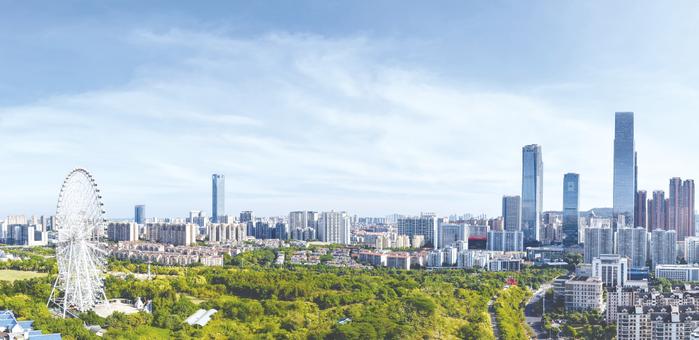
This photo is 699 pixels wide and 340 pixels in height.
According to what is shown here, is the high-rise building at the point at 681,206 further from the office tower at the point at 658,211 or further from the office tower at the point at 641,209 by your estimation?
the office tower at the point at 641,209

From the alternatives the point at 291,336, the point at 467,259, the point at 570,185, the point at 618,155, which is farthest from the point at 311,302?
the point at 570,185

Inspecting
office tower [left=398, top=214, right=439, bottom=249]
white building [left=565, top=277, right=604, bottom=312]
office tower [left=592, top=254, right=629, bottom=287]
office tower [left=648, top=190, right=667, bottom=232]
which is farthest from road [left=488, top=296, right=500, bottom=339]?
office tower [left=648, top=190, right=667, bottom=232]

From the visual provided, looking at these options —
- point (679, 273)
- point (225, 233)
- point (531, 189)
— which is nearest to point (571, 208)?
point (531, 189)

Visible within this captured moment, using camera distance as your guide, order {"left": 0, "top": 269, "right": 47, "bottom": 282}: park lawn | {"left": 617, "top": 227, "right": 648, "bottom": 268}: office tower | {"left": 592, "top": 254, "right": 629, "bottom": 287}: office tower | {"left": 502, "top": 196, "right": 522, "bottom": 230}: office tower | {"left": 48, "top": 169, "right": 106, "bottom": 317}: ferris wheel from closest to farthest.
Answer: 1. {"left": 48, "top": 169, "right": 106, "bottom": 317}: ferris wheel
2. {"left": 0, "top": 269, "right": 47, "bottom": 282}: park lawn
3. {"left": 592, "top": 254, "right": 629, "bottom": 287}: office tower
4. {"left": 617, "top": 227, "right": 648, "bottom": 268}: office tower
5. {"left": 502, "top": 196, "right": 522, "bottom": 230}: office tower

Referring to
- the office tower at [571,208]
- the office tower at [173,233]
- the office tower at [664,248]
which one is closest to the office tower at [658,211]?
the office tower at [571,208]

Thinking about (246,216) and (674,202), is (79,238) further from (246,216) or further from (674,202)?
(246,216)

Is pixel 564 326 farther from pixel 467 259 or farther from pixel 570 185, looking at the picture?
pixel 570 185

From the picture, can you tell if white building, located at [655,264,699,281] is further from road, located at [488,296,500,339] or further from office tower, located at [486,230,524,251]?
office tower, located at [486,230,524,251]
